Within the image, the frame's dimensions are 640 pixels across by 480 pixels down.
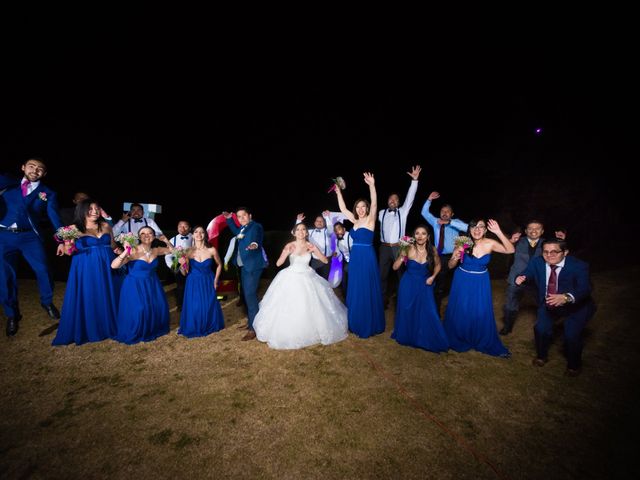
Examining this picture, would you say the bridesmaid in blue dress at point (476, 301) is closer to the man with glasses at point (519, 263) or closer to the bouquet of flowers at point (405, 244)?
the bouquet of flowers at point (405, 244)

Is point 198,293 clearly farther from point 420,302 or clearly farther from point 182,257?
point 420,302

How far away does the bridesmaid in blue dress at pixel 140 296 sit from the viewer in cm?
434

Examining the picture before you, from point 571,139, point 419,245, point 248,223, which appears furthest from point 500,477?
point 571,139

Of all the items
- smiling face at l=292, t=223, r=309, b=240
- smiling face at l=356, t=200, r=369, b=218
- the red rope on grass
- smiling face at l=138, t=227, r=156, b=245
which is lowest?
the red rope on grass

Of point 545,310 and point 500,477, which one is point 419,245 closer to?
point 545,310

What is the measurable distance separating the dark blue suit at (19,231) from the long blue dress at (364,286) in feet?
15.8

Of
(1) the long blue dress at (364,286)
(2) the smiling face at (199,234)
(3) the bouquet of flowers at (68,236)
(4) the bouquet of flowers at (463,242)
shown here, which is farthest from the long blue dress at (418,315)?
(3) the bouquet of flowers at (68,236)

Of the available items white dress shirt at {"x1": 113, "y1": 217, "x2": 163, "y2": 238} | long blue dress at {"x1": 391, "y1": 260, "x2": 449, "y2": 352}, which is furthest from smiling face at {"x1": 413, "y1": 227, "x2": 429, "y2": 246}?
white dress shirt at {"x1": 113, "y1": 217, "x2": 163, "y2": 238}

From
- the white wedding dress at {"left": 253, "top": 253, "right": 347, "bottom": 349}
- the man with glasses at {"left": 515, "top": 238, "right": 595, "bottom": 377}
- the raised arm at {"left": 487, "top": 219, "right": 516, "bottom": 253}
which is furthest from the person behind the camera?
the white wedding dress at {"left": 253, "top": 253, "right": 347, "bottom": 349}

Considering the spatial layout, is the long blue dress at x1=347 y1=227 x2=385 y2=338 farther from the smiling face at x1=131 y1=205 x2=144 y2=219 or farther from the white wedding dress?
the smiling face at x1=131 y1=205 x2=144 y2=219

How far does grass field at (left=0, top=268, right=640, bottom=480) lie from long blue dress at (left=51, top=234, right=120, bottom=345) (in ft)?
0.66

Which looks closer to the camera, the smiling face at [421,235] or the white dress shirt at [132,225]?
the smiling face at [421,235]

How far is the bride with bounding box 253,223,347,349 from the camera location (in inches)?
167

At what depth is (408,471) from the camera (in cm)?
216
